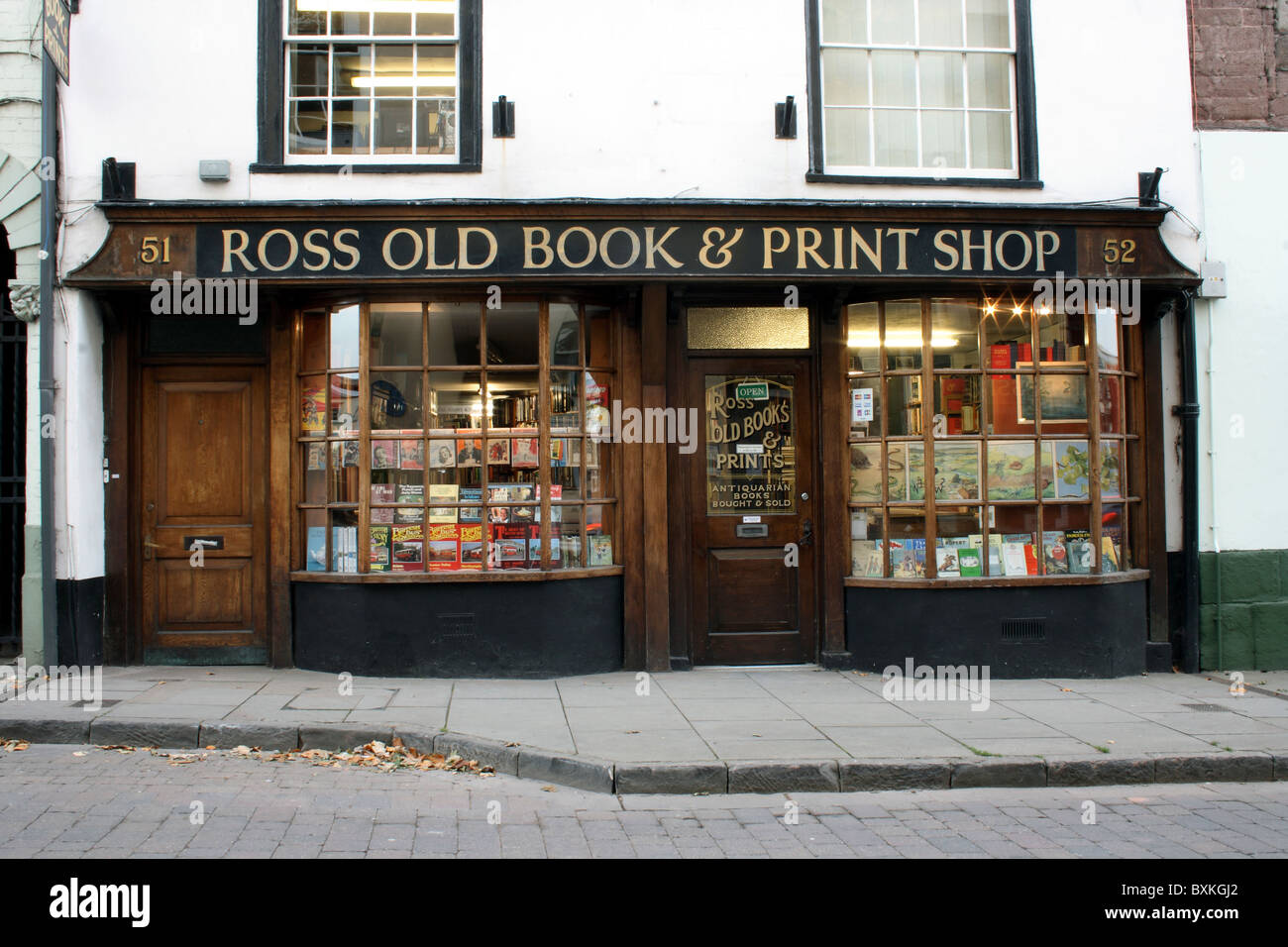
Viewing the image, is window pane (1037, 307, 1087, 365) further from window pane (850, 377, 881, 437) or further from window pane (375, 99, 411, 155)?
window pane (375, 99, 411, 155)

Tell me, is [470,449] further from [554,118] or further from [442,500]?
[554,118]

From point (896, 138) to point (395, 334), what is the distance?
4553 millimetres

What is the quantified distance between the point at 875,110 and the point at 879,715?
16.6ft

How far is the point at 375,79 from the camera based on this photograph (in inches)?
334

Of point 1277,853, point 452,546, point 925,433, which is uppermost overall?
point 925,433

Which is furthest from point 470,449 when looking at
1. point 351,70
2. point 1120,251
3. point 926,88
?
point 1120,251

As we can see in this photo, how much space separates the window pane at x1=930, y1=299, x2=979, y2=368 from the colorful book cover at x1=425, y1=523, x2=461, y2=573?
4.32 metres

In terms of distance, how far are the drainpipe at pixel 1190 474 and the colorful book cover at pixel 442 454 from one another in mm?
6227

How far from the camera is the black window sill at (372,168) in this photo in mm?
8203

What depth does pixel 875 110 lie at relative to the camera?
8820mm

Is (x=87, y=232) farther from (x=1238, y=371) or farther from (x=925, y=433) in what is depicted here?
(x=1238, y=371)

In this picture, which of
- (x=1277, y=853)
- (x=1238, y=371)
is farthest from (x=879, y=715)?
(x=1238, y=371)

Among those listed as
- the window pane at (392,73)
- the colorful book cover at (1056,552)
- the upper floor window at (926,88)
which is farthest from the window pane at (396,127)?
the colorful book cover at (1056,552)

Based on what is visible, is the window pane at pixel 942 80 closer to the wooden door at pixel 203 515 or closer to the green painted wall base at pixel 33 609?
the wooden door at pixel 203 515
